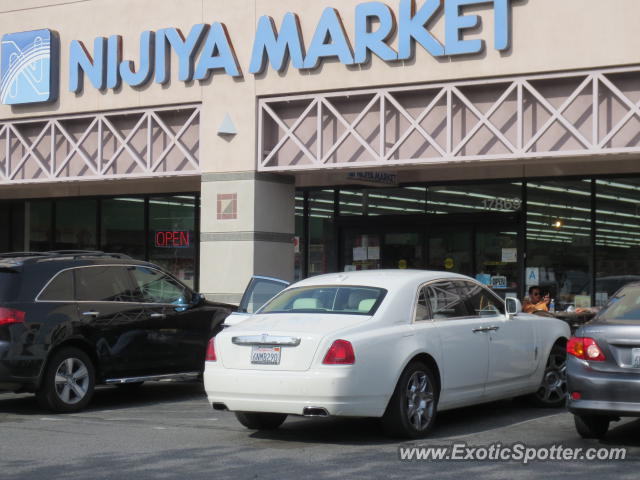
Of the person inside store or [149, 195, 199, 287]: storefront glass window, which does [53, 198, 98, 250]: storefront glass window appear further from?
the person inside store

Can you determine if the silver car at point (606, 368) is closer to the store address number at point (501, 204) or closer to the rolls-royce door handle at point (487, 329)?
the rolls-royce door handle at point (487, 329)

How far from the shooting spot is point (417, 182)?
63.3 feet

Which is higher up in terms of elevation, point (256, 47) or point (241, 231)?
point (256, 47)

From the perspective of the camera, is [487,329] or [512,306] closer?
[487,329]

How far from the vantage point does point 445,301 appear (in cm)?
1002

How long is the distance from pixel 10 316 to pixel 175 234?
10755 millimetres

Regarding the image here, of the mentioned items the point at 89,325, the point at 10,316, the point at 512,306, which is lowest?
the point at 89,325

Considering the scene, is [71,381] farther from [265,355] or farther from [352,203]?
[352,203]

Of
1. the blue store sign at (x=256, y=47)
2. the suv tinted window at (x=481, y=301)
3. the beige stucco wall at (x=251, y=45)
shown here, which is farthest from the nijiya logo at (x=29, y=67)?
the suv tinted window at (x=481, y=301)

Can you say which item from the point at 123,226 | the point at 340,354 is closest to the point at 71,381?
the point at 340,354

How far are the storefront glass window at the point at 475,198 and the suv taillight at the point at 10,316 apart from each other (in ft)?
32.9

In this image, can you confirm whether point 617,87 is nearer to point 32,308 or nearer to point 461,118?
point 461,118

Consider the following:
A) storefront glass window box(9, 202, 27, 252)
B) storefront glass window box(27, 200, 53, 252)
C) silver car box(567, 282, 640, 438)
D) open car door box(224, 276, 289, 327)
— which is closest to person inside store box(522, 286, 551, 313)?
open car door box(224, 276, 289, 327)

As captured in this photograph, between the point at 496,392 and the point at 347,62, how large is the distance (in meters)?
7.55
